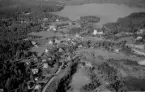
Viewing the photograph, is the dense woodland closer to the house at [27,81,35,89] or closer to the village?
the house at [27,81,35,89]

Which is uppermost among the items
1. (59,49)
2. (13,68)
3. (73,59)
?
(59,49)

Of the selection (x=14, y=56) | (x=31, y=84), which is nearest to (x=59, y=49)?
(x=14, y=56)

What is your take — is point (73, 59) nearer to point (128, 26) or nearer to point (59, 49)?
point (59, 49)

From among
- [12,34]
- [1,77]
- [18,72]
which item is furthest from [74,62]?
[12,34]

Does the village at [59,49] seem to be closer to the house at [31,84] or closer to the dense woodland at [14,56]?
the house at [31,84]

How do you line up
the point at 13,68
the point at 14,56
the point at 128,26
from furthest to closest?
the point at 128,26
the point at 14,56
the point at 13,68

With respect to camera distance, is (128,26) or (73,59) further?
(128,26)

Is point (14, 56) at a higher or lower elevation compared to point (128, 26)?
lower

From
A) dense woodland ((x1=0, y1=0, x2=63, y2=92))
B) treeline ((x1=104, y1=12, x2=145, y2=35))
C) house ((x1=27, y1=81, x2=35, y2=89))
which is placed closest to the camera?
dense woodland ((x1=0, y1=0, x2=63, y2=92))

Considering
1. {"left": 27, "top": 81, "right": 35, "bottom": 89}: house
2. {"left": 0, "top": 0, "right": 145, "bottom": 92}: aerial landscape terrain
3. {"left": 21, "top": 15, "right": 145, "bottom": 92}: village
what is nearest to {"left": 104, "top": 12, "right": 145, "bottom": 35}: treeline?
{"left": 0, "top": 0, "right": 145, "bottom": 92}: aerial landscape terrain

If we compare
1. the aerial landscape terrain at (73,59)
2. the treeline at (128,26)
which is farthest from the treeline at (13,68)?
the treeline at (128,26)

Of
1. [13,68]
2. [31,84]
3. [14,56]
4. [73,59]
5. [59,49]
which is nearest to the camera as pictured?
[31,84]
